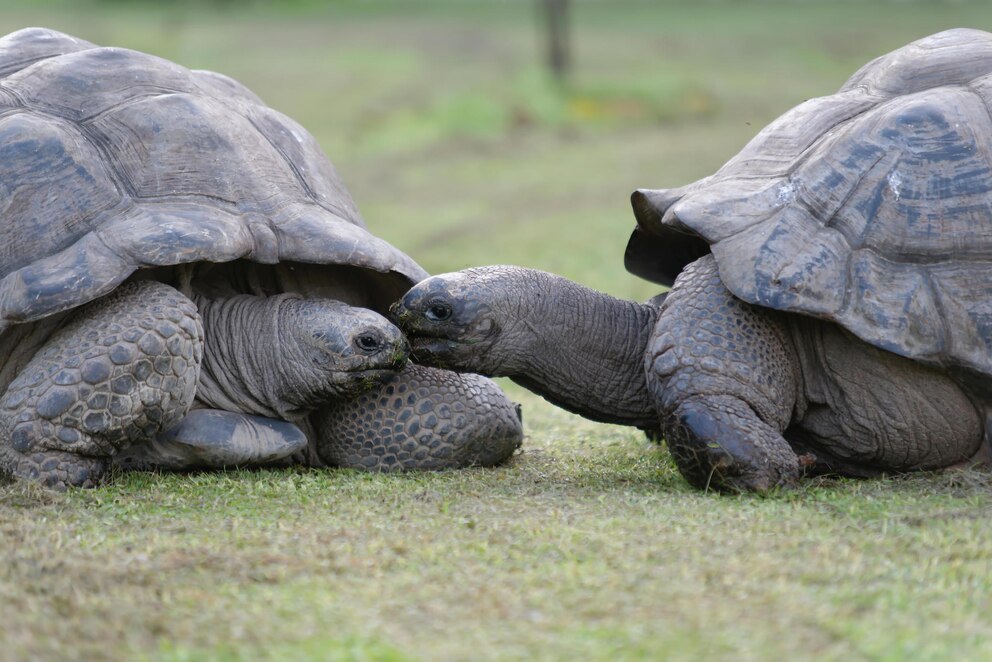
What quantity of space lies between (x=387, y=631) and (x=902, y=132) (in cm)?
250

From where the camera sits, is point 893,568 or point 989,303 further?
point 989,303

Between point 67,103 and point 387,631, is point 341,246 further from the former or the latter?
point 387,631

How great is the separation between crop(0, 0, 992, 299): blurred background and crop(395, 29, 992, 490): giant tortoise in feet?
12.9

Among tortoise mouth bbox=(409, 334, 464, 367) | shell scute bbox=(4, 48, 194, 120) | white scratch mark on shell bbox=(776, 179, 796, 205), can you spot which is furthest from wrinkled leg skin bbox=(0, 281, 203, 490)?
white scratch mark on shell bbox=(776, 179, 796, 205)

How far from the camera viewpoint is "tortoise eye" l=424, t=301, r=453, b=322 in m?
3.90

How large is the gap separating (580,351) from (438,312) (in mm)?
520

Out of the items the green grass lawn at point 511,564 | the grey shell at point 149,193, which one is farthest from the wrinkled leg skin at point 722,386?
the grey shell at point 149,193

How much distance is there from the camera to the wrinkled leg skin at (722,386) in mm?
3562

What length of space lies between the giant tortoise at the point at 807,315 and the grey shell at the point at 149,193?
570mm

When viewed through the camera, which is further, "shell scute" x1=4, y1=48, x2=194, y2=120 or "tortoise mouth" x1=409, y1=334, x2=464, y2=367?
"shell scute" x1=4, y1=48, x2=194, y2=120

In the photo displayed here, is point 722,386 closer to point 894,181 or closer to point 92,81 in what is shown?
point 894,181

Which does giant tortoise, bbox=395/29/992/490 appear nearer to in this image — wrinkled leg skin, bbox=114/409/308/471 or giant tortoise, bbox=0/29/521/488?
giant tortoise, bbox=0/29/521/488

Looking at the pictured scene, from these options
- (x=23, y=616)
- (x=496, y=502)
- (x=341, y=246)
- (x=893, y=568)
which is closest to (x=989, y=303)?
(x=893, y=568)

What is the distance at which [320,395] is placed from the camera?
13.5 feet
